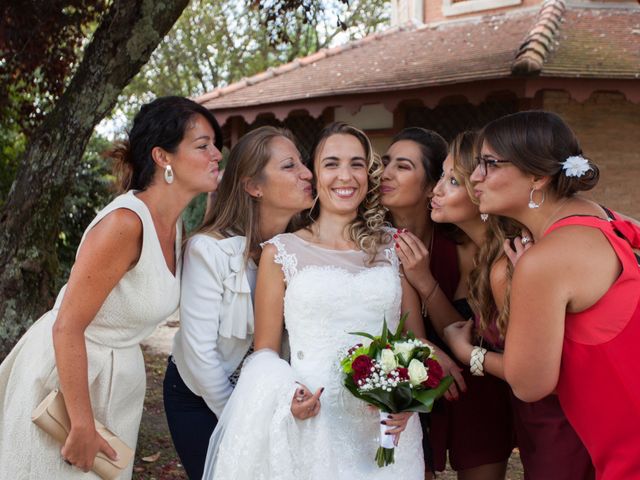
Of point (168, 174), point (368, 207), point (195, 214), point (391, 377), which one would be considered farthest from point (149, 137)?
point (195, 214)

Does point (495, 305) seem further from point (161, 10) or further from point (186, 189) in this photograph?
point (161, 10)

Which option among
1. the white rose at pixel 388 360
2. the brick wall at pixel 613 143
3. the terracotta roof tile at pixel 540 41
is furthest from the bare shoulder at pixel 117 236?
the brick wall at pixel 613 143

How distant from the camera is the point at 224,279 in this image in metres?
3.41

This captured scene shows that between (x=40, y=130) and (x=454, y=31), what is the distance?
33.4 feet

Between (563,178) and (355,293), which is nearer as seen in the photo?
(563,178)

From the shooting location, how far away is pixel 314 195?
12.3ft

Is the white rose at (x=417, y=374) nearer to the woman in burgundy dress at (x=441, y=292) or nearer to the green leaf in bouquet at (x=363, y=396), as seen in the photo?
the green leaf in bouquet at (x=363, y=396)

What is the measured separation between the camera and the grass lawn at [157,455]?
575 cm

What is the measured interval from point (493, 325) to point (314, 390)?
2.87 ft

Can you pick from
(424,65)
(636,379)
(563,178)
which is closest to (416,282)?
(563,178)

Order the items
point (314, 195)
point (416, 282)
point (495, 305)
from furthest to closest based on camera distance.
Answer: point (314, 195)
point (416, 282)
point (495, 305)

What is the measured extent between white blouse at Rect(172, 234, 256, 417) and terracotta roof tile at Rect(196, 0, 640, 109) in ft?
22.9

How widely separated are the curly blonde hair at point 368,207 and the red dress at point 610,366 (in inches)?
45.2

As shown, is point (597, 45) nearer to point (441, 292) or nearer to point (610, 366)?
point (441, 292)
